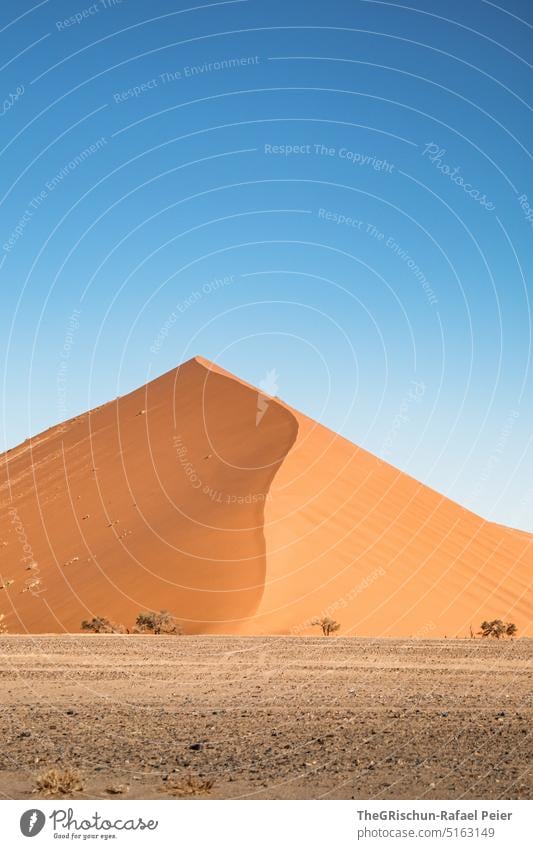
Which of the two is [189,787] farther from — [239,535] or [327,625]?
[239,535]

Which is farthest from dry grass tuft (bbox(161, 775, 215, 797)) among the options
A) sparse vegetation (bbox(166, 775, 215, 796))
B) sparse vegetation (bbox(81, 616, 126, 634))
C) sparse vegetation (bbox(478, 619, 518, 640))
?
sparse vegetation (bbox(478, 619, 518, 640))

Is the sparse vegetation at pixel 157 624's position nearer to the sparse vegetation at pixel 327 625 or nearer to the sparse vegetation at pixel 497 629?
the sparse vegetation at pixel 327 625

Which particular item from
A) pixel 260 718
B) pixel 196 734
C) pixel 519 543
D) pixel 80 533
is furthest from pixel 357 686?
pixel 519 543

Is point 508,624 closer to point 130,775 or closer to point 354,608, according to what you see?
point 354,608
